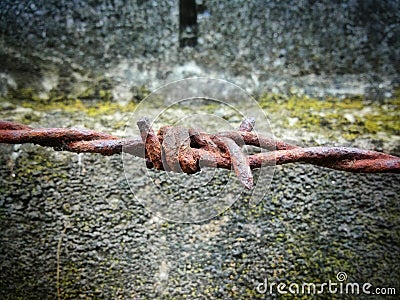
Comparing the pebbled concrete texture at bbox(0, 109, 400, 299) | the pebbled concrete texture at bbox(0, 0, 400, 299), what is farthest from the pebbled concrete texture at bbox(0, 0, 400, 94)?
the pebbled concrete texture at bbox(0, 109, 400, 299)

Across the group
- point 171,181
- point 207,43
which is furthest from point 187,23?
point 171,181

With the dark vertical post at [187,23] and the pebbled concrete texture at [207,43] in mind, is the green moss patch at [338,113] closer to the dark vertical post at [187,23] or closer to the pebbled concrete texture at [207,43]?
the pebbled concrete texture at [207,43]

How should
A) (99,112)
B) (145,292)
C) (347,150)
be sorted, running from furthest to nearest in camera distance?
(99,112)
(145,292)
(347,150)

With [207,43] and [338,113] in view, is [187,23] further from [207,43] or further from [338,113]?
[338,113]

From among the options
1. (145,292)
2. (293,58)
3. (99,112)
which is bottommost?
(145,292)

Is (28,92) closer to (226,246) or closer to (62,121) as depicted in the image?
(62,121)

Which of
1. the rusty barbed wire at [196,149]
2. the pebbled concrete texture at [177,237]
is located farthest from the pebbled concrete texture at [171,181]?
the rusty barbed wire at [196,149]

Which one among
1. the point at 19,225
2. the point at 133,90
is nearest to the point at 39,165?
the point at 19,225
